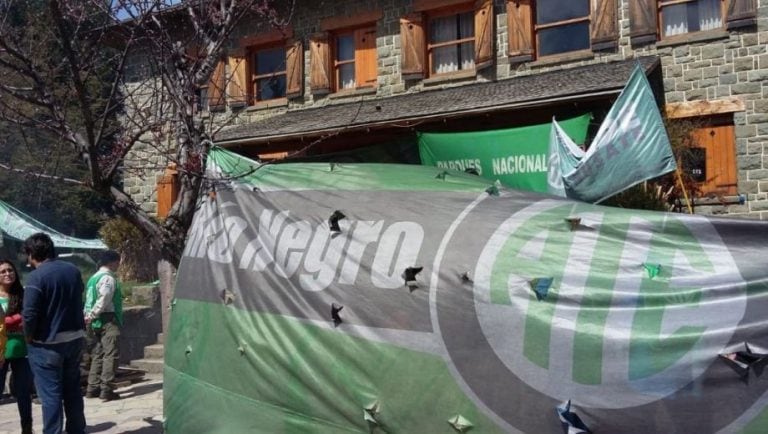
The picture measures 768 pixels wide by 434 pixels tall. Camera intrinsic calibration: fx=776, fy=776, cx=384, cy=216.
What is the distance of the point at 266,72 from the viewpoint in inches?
653

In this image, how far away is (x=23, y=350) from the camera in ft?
21.2

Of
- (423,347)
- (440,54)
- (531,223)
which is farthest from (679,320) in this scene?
(440,54)

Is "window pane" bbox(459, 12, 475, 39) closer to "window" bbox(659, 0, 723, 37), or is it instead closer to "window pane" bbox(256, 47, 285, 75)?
"window" bbox(659, 0, 723, 37)

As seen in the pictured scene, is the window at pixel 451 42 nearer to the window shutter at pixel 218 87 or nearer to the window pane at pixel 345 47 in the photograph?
the window pane at pixel 345 47

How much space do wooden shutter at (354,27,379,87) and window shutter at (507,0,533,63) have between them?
2895mm

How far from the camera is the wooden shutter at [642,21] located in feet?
38.5

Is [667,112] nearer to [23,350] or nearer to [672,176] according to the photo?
Result: [672,176]

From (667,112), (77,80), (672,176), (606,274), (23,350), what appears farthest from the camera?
(667,112)

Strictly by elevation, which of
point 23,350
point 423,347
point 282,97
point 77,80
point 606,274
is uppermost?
point 282,97

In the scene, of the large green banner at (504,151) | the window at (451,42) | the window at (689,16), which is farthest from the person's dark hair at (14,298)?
the window at (689,16)

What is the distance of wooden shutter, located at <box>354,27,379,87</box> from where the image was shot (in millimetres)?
14867

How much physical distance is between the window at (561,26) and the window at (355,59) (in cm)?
335

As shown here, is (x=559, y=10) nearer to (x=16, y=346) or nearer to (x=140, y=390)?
(x=140, y=390)

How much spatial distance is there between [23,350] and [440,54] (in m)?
9.62
